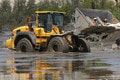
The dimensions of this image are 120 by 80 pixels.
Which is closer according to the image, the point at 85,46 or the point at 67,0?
the point at 85,46

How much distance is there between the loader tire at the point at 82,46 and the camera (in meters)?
29.8

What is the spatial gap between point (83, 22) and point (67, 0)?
7133 centimetres

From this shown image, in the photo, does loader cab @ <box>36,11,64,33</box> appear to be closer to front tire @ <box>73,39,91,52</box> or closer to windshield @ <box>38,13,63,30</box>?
windshield @ <box>38,13,63,30</box>

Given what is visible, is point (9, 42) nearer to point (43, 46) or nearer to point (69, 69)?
point (43, 46)

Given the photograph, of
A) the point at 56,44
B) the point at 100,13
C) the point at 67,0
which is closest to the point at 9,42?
the point at 56,44

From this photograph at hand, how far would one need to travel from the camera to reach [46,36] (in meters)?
29.9

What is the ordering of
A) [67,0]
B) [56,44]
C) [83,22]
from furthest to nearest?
[67,0] → [83,22] → [56,44]

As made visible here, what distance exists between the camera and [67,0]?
353 ft

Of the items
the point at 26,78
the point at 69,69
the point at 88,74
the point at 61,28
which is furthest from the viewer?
the point at 61,28

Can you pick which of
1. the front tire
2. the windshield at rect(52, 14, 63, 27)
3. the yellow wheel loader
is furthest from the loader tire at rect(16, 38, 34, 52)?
the front tire

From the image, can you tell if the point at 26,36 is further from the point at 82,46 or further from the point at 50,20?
the point at 82,46

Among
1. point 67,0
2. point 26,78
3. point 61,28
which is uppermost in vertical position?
point 67,0

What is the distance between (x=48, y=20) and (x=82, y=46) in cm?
258

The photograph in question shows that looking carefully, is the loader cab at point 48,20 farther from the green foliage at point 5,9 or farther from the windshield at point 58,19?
the green foliage at point 5,9
